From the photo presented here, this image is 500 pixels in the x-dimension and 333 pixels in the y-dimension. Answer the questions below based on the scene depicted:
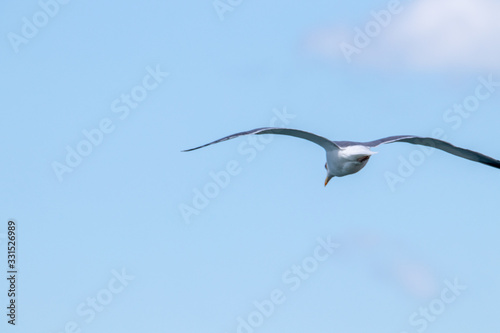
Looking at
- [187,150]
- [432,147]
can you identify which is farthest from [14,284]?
[432,147]

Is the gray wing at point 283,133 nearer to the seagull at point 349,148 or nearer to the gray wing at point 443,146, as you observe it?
the seagull at point 349,148

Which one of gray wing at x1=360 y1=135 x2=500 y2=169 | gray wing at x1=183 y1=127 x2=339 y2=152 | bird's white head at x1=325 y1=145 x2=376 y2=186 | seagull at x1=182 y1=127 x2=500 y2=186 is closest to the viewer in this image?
gray wing at x1=183 y1=127 x2=339 y2=152

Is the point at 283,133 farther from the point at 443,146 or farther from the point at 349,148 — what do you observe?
the point at 443,146

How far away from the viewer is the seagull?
30938 millimetres

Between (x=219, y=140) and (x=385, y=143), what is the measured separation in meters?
4.44

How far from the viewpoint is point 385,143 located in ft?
106

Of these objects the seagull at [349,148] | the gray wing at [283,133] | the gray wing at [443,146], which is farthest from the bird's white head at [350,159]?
the gray wing at [283,133]

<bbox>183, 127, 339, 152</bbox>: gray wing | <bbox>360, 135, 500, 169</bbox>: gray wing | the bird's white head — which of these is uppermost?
<bbox>183, 127, 339, 152</bbox>: gray wing

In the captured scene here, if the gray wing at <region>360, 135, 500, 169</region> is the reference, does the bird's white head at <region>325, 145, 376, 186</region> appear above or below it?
above

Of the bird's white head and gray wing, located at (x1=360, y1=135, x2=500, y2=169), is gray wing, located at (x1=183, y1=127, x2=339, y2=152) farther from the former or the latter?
gray wing, located at (x1=360, y1=135, x2=500, y2=169)

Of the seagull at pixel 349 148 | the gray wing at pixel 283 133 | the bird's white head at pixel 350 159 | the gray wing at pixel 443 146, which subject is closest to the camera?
the gray wing at pixel 283 133

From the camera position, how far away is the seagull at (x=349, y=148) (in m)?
30.9

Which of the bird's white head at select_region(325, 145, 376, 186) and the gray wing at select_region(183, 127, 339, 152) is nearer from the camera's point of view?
the gray wing at select_region(183, 127, 339, 152)

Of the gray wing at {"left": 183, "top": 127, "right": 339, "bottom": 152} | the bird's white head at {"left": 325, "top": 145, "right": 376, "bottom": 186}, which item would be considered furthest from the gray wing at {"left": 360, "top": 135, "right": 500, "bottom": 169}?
the gray wing at {"left": 183, "top": 127, "right": 339, "bottom": 152}
